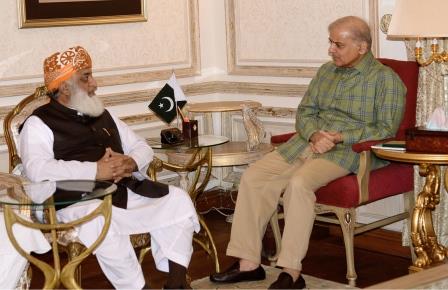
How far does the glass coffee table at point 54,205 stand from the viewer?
3744 mm

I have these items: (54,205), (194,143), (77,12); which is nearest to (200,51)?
(77,12)

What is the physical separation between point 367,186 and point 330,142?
31 cm

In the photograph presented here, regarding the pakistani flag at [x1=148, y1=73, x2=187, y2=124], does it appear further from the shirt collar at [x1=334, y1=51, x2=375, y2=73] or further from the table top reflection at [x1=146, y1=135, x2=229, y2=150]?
the shirt collar at [x1=334, y1=51, x2=375, y2=73]

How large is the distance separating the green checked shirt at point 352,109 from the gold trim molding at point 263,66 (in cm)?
59

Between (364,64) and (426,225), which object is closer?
(426,225)

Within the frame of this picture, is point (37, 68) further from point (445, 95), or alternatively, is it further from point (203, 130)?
point (445, 95)

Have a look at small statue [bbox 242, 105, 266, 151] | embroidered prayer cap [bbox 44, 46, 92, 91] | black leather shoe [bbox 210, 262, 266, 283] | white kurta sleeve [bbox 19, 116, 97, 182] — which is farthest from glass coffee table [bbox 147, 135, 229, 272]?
embroidered prayer cap [bbox 44, 46, 92, 91]

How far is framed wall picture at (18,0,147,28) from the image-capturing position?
5.62 meters

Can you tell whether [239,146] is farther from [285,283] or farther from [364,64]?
[285,283]

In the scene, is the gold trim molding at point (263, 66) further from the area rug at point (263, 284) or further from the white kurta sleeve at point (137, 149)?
the white kurta sleeve at point (137, 149)

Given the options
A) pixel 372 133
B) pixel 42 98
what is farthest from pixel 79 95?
pixel 372 133

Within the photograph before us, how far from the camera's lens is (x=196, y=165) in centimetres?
489

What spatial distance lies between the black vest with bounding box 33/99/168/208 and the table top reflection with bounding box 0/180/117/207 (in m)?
Result: 0.37

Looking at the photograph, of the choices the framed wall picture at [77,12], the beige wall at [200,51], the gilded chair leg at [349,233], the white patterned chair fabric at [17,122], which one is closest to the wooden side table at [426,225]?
the gilded chair leg at [349,233]
